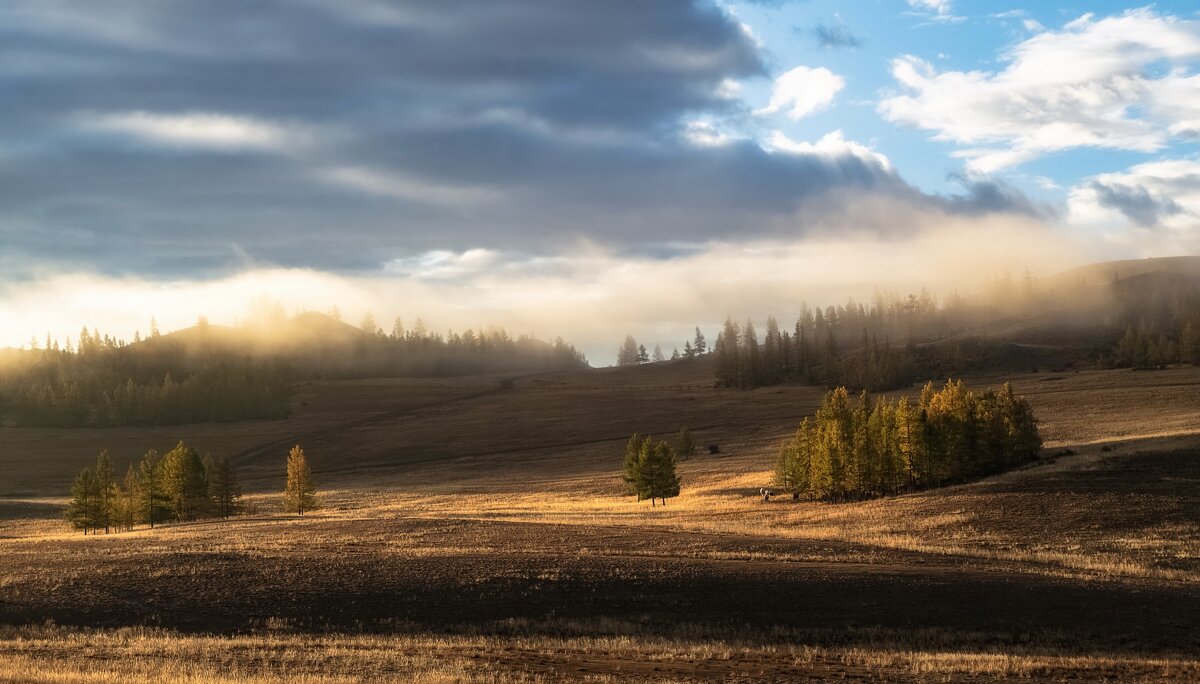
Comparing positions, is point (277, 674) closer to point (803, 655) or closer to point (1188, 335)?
point (803, 655)

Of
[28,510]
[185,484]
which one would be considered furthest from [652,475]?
[28,510]

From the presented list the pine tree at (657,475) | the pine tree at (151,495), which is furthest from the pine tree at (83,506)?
the pine tree at (657,475)

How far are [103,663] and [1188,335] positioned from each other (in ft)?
666

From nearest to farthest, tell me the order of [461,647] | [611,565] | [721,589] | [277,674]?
1. [277,674]
2. [461,647]
3. [721,589]
4. [611,565]

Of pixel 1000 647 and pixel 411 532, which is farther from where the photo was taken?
pixel 411 532

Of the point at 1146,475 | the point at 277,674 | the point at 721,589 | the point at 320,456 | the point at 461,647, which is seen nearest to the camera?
the point at 277,674

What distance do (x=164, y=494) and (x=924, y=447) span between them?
6213 centimetres

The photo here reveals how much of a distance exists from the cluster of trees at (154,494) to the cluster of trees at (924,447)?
52.0 metres

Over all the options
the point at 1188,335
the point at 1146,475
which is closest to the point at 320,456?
the point at 1146,475

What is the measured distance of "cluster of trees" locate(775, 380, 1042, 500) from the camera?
69.8 metres

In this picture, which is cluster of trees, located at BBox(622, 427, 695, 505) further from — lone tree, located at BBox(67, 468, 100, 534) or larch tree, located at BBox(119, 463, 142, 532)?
lone tree, located at BBox(67, 468, 100, 534)

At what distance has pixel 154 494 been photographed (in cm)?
7881

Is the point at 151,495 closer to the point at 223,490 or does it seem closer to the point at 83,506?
the point at 83,506

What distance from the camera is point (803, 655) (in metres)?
24.5
